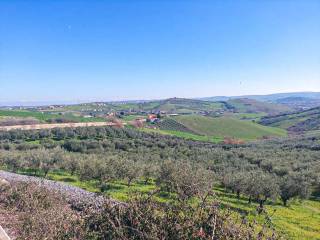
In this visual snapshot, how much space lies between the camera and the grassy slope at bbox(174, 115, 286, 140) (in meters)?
138

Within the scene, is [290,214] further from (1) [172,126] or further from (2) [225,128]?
(2) [225,128]

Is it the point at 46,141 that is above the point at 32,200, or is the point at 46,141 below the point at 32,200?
below

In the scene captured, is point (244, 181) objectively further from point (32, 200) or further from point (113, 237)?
point (113, 237)

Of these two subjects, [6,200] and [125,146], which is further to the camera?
[125,146]

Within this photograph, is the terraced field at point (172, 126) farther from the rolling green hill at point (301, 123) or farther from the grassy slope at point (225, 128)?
the rolling green hill at point (301, 123)

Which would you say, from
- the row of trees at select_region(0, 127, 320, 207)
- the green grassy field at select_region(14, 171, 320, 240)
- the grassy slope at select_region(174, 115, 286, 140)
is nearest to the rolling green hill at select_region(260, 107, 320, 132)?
the grassy slope at select_region(174, 115, 286, 140)

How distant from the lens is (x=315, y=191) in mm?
45281

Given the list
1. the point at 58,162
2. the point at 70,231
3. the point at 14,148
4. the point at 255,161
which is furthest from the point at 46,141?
the point at 70,231

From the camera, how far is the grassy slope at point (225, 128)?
453ft

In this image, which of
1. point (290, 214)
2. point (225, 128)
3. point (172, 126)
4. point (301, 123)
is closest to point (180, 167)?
point (290, 214)

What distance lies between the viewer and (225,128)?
14625 centimetres

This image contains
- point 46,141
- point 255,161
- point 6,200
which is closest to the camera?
point 6,200

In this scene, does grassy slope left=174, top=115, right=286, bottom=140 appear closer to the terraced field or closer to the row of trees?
the terraced field

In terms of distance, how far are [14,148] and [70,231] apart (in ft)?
250
